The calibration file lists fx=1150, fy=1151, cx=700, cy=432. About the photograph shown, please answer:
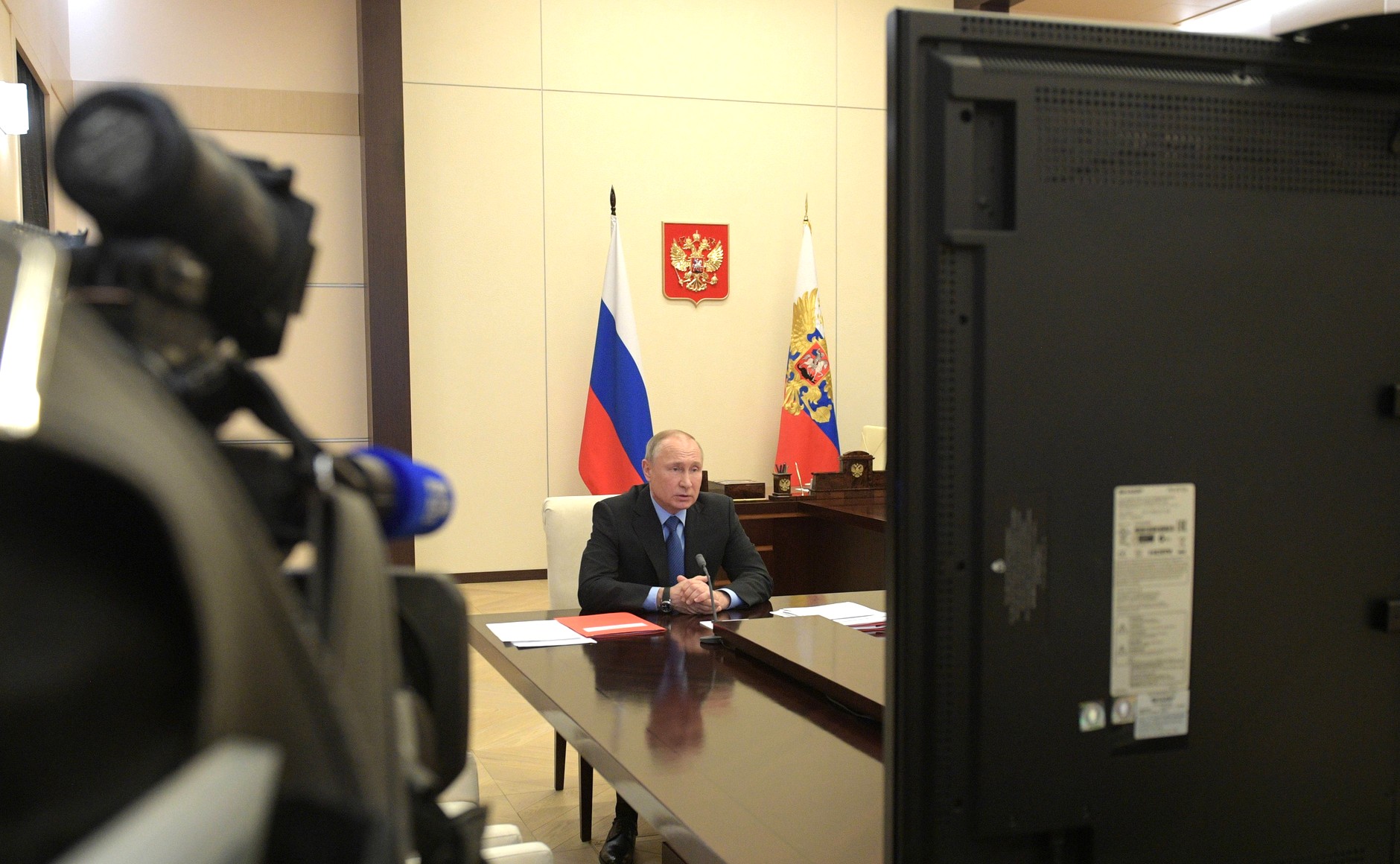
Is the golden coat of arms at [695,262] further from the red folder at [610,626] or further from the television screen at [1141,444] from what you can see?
the television screen at [1141,444]

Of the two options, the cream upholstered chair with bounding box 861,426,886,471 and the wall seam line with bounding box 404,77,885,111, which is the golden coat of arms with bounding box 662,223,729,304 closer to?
the wall seam line with bounding box 404,77,885,111

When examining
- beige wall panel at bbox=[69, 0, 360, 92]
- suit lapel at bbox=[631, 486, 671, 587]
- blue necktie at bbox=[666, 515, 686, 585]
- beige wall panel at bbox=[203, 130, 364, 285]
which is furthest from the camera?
beige wall panel at bbox=[203, 130, 364, 285]

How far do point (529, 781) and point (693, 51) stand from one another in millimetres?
5751

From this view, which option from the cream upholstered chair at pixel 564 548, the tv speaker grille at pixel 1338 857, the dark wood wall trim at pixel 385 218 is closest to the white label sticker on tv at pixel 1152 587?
the tv speaker grille at pixel 1338 857

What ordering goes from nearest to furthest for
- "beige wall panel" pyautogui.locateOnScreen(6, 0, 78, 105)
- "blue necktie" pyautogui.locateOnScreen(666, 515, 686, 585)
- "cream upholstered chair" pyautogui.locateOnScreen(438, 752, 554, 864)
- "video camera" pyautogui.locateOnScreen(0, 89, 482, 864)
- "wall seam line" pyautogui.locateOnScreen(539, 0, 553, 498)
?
"video camera" pyautogui.locateOnScreen(0, 89, 482, 864) < "cream upholstered chair" pyautogui.locateOnScreen(438, 752, 554, 864) < "blue necktie" pyautogui.locateOnScreen(666, 515, 686, 585) < "beige wall panel" pyautogui.locateOnScreen(6, 0, 78, 105) < "wall seam line" pyautogui.locateOnScreen(539, 0, 553, 498)

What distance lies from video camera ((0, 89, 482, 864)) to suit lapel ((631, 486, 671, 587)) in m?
3.52

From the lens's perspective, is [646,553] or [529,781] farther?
[529,781]

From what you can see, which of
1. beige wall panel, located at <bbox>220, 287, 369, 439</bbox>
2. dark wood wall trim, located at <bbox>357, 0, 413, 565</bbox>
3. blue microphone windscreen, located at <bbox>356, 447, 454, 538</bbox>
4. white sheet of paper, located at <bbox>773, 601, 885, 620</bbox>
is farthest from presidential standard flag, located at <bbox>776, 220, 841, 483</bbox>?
blue microphone windscreen, located at <bbox>356, 447, 454, 538</bbox>

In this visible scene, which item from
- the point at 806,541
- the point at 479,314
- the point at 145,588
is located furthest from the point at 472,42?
Answer: the point at 145,588

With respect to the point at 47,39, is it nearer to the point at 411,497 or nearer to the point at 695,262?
the point at 695,262

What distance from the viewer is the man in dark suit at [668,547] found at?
3.65 meters

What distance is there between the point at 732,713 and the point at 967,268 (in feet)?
4.85

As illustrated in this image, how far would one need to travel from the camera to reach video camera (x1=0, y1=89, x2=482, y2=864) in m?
0.39

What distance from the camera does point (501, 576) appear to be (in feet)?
26.1
